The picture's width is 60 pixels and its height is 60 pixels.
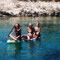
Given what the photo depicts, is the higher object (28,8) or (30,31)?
(30,31)

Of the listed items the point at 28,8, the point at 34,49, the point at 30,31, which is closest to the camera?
the point at 34,49

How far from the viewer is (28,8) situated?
47.2 metres

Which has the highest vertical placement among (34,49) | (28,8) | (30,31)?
(30,31)

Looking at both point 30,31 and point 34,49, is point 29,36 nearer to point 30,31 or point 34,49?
point 30,31

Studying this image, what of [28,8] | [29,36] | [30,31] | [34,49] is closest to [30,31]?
[30,31]

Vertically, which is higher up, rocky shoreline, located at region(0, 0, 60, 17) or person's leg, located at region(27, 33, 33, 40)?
person's leg, located at region(27, 33, 33, 40)

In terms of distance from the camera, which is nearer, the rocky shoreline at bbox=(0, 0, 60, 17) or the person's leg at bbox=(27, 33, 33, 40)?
the person's leg at bbox=(27, 33, 33, 40)

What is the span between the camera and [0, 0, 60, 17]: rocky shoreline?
150 feet

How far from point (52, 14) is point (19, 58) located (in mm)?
29075

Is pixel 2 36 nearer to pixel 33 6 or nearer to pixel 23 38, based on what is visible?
pixel 23 38

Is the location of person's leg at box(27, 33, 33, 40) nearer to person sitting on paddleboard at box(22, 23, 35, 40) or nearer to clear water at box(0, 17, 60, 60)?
person sitting on paddleboard at box(22, 23, 35, 40)

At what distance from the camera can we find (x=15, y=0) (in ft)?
168

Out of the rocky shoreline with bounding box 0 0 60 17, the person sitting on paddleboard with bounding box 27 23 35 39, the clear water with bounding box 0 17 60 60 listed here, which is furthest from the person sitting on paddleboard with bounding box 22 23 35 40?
the rocky shoreline with bounding box 0 0 60 17

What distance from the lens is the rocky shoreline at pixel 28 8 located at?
4584 cm
